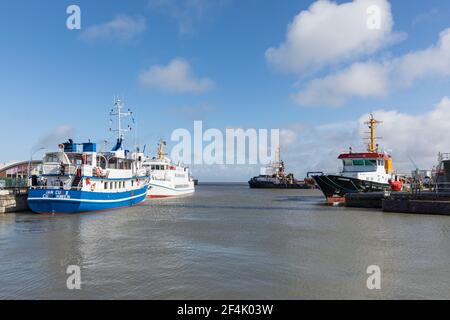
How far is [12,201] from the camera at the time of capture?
33.8 metres

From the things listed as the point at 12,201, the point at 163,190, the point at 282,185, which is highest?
the point at 12,201

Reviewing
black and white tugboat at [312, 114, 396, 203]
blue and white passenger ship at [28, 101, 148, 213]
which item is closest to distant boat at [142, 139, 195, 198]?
blue and white passenger ship at [28, 101, 148, 213]

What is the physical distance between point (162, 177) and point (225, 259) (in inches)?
1948

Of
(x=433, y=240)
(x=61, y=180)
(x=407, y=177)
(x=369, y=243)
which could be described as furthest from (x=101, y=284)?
(x=407, y=177)

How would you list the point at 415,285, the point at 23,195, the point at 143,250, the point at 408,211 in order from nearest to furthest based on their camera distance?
the point at 415,285 → the point at 143,250 → the point at 408,211 → the point at 23,195

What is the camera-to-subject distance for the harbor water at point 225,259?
38.1ft

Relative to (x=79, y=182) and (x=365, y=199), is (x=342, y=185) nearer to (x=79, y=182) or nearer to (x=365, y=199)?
(x=365, y=199)

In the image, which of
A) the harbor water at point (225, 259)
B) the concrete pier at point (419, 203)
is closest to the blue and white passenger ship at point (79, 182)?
the harbor water at point (225, 259)

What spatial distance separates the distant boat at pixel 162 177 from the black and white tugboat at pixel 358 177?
86.8 ft

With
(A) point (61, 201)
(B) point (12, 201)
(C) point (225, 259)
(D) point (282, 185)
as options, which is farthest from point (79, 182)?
(D) point (282, 185)

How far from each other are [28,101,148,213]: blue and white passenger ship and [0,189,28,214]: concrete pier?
2.32m

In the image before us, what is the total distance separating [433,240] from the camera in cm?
1980
